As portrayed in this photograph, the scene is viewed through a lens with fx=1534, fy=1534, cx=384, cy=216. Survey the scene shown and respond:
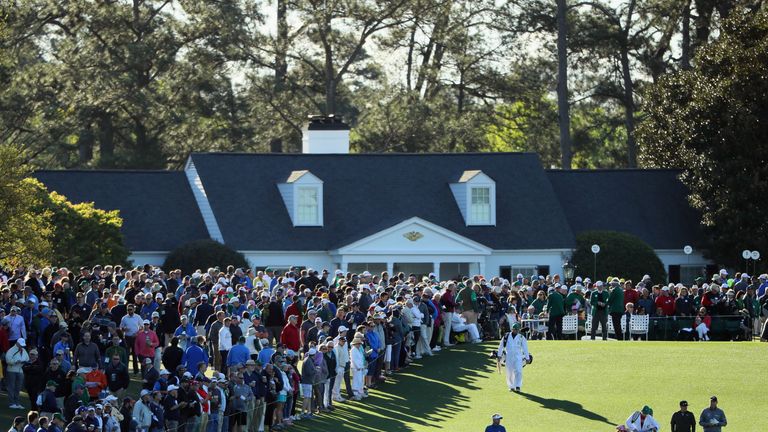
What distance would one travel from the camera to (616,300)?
41438mm

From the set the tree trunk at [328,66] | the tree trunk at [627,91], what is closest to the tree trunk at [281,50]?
the tree trunk at [328,66]

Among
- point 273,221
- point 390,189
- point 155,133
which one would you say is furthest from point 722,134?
point 155,133

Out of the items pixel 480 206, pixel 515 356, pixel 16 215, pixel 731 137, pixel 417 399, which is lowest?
pixel 417 399

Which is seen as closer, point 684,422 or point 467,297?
→ point 684,422

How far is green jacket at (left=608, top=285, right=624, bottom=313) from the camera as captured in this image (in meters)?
41.2

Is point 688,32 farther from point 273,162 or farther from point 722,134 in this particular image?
point 273,162

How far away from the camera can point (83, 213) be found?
168 ft

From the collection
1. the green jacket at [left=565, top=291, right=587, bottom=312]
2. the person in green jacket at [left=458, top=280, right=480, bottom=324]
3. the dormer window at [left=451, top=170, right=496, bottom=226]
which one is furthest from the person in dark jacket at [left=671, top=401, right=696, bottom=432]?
the dormer window at [left=451, top=170, right=496, bottom=226]

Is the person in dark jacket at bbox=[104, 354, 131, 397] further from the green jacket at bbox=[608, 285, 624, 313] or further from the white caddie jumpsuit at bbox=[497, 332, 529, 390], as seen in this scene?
the green jacket at bbox=[608, 285, 624, 313]

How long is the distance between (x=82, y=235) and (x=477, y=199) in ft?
51.9

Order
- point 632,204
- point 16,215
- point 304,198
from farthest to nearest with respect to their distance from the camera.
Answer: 1. point 632,204
2. point 304,198
3. point 16,215

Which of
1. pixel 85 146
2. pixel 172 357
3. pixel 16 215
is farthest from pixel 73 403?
pixel 85 146

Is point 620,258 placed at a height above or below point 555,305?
above

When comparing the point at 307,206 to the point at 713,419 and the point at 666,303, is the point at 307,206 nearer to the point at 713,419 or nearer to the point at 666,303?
the point at 666,303
